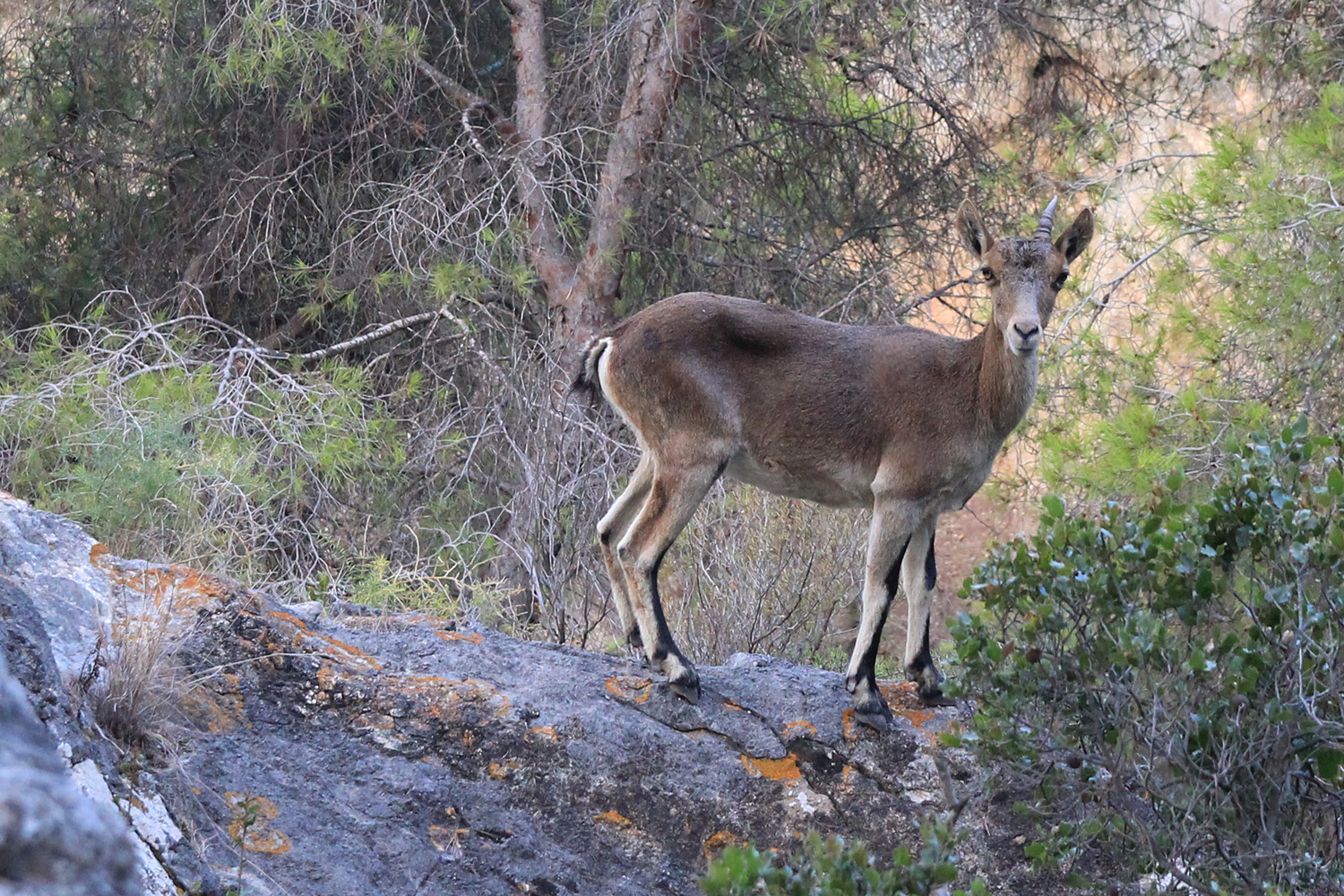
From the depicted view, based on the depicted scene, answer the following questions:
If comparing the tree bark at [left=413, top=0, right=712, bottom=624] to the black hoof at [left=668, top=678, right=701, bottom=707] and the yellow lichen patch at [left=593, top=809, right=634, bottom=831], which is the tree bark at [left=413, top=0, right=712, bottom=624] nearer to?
the black hoof at [left=668, top=678, right=701, bottom=707]

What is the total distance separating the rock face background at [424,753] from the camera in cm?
352

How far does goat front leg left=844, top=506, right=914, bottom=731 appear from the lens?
5137 millimetres

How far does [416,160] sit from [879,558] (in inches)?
275

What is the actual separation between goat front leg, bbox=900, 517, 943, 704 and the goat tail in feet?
5.03

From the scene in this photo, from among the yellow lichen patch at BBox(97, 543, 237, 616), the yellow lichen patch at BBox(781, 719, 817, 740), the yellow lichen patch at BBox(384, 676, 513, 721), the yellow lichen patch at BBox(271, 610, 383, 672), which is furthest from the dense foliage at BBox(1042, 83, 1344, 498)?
the yellow lichen patch at BBox(97, 543, 237, 616)

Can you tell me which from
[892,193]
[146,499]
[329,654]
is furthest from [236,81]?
[329,654]

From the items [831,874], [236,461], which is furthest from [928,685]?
[236,461]

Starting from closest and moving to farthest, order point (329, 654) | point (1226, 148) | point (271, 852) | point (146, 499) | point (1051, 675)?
point (271, 852), point (1051, 675), point (329, 654), point (146, 499), point (1226, 148)

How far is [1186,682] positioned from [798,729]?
59.5 inches

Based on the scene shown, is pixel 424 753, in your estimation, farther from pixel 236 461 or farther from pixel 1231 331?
pixel 1231 331

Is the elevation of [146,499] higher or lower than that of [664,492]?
lower

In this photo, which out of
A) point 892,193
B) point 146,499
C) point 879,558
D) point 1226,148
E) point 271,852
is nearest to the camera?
point 271,852

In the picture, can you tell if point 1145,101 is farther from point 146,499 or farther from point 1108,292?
point 146,499

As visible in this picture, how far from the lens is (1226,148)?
26.1 ft
